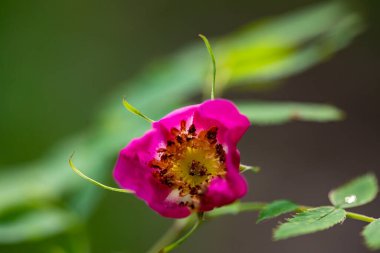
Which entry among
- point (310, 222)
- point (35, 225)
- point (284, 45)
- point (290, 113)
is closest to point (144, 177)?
point (310, 222)

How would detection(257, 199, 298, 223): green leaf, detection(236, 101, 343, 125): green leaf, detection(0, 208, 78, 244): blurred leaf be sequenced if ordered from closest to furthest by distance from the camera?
detection(257, 199, 298, 223): green leaf < detection(236, 101, 343, 125): green leaf < detection(0, 208, 78, 244): blurred leaf

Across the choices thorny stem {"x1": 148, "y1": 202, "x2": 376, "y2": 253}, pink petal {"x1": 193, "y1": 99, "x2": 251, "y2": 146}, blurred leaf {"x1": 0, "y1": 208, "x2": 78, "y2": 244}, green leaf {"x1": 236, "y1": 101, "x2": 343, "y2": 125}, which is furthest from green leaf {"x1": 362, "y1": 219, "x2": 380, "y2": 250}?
blurred leaf {"x1": 0, "y1": 208, "x2": 78, "y2": 244}

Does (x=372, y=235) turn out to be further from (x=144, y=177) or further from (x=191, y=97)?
(x=191, y=97)

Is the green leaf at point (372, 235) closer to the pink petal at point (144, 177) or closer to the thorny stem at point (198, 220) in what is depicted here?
the thorny stem at point (198, 220)

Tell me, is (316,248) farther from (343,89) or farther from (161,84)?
(161,84)

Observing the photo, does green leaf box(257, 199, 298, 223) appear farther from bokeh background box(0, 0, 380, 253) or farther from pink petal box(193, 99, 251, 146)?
bokeh background box(0, 0, 380, 253)

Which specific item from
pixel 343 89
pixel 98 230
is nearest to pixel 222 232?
pixel 98 230
